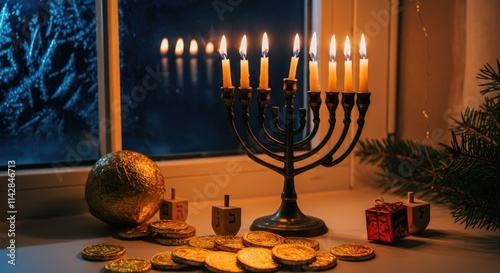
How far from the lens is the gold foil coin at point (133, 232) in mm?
1152

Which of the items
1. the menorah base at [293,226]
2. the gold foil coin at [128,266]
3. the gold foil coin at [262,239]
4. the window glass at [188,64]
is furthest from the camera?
the window glass at [188,64]

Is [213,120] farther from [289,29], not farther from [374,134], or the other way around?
[374,134]

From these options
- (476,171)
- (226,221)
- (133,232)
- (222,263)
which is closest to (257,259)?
(222,263)

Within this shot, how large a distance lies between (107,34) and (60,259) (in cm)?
48

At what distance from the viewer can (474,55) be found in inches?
55.0

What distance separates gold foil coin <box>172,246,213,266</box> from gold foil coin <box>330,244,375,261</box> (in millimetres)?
199

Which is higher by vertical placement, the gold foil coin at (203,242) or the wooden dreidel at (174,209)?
the wooden dreidel at (174,209)

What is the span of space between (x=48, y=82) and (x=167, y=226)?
0.42 metres

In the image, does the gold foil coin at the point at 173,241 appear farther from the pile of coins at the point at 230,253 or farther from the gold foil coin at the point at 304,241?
the gold foil coin at the point at 304,241

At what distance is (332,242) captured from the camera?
3.76 ft

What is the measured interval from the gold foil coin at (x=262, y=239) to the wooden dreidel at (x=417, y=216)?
233 millimetres

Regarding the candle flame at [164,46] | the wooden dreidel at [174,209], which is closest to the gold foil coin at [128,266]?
the wooden dreidel at [174,209]

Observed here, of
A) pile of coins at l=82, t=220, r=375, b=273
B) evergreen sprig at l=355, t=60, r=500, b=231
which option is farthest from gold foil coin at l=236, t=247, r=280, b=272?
evergreen sprig at l=355, t=60, r=500, b=231

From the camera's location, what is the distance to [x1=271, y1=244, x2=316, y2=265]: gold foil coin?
0.97m
